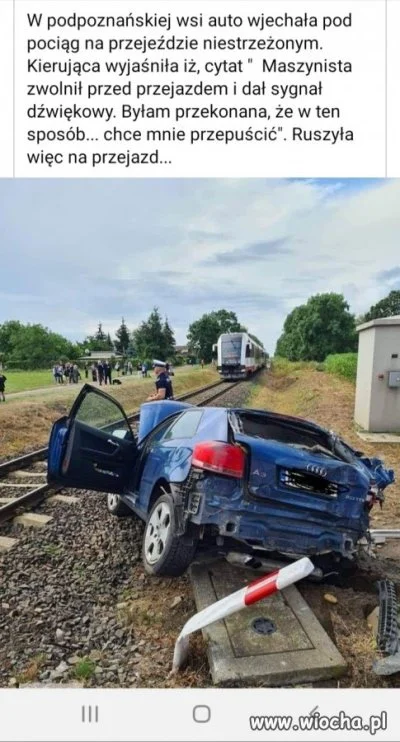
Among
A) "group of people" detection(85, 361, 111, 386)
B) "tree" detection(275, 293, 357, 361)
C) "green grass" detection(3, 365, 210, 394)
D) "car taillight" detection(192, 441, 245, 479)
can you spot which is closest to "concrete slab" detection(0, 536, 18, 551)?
"car taillight" detection(192, 441, 245, 479)

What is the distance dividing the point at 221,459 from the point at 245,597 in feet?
2.34

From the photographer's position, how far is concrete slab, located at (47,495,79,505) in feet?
15.5

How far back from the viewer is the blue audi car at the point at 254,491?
2.47 metres

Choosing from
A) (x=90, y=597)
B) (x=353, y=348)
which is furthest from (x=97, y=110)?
(x=353, y=348)

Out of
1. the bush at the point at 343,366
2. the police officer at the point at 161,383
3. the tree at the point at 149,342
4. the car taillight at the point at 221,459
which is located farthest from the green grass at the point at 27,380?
the car taillight at the point at 221,459

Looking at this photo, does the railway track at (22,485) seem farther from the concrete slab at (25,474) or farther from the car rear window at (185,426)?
the car rear window at (185,426)

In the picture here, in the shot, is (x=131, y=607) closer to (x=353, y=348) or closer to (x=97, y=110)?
(x=97, y=110)

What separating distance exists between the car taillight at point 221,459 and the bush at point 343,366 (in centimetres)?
1265

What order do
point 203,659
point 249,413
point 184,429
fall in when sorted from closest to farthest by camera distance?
1. point 203,659
2. point 249,413
3. point 184,429

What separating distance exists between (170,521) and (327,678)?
3.64ft

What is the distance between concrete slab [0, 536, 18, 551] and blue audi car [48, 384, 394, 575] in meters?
1.24

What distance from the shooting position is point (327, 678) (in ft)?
6.87

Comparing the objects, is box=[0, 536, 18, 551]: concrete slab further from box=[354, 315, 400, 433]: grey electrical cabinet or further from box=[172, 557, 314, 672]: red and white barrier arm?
box=[354, 315, 400, 433]: grey electrical cabinet

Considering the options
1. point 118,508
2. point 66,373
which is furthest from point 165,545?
point 66,373
